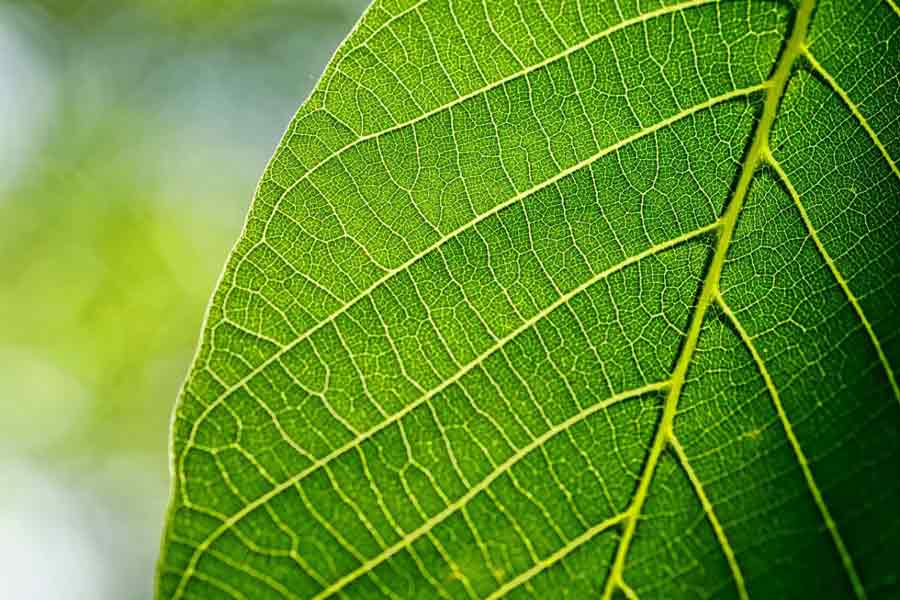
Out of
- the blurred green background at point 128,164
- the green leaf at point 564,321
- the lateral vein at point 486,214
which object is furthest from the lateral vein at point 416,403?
the blurred green background at point 128,164

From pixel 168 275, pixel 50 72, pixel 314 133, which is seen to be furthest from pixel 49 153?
pixel 314 133

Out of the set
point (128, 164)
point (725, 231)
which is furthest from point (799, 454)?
point (128, 164)

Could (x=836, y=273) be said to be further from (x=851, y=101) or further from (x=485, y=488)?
(x=485, y=488)

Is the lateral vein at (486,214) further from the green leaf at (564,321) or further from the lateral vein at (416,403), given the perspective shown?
the lateral vein at (416,403)

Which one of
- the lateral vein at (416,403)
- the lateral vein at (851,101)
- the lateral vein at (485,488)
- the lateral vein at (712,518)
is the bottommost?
the lateral vein at (712,518)

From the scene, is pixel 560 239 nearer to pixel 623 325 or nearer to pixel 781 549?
pixel 623 325

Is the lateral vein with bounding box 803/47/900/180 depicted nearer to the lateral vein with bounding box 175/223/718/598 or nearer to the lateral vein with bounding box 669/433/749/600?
the lateral vein with bounding box 175/223/718/598

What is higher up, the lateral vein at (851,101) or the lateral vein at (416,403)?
the lateral vein at (851,101)

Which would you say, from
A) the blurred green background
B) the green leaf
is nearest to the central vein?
the green leaf
